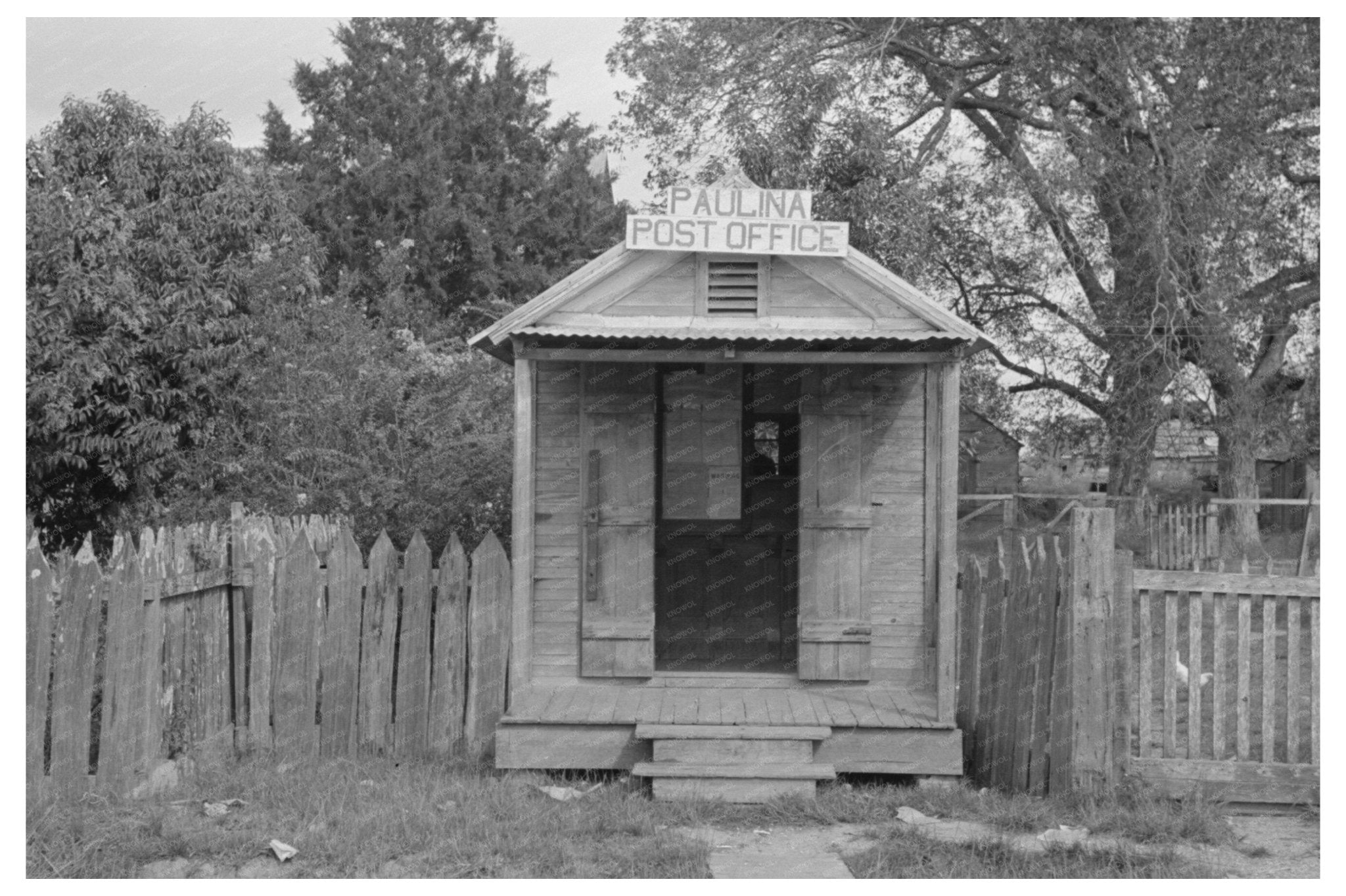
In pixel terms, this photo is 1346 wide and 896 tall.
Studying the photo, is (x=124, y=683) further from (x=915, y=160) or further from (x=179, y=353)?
(x=915, y=160)

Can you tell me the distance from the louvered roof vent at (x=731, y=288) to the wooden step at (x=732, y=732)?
290 centimetres

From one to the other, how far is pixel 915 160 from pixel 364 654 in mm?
15572

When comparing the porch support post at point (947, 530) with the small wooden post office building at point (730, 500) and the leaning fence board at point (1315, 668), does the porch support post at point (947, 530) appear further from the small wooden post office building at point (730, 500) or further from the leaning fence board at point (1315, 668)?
the leaning fence board at point (1315, 668)

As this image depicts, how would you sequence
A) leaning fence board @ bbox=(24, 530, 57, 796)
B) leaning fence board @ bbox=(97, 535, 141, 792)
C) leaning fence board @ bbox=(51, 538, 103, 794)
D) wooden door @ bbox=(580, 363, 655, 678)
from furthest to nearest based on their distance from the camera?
wooden door @ bbox=(580, 363, 655, 678) → leaning fence board @ bbox=(97, 535, 141, 792) → leaning fence board @ bbox=(51, 538, 103, 794) → leaning fence board @ bbox=(24, 530, 57, 796)

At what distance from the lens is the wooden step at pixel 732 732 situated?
7.98 meters

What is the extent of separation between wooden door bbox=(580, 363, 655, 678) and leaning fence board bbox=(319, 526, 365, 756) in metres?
1.74

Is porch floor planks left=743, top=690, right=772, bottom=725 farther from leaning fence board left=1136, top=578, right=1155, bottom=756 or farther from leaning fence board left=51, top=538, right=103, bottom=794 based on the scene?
leaning fence board left=51, top=538, right=103, bottom=794

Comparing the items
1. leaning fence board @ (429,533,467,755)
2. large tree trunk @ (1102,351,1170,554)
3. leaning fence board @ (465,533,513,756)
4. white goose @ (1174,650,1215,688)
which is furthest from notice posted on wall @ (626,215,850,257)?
large tree trunk @ (1102,351,1170,554)

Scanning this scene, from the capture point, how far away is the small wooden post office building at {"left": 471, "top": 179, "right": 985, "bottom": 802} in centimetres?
830

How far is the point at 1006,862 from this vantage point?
6.21 metres

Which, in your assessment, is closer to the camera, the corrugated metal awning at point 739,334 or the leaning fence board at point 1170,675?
the leaning fence board at point 1170,675

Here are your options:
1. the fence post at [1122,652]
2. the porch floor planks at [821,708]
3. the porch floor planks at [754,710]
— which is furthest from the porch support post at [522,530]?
the fence post at [1122,652]
